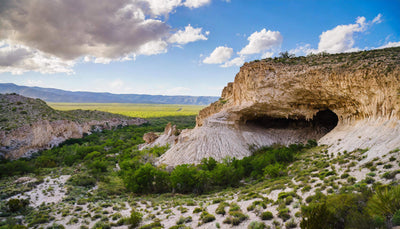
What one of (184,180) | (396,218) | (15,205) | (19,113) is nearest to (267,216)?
(396,218)

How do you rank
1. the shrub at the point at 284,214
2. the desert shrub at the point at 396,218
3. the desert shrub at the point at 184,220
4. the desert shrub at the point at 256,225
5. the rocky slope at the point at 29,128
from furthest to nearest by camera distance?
1. the rocky slope at the point at 29,128
2. the desert shrub at the point at 184,220
3. the shrub at the point at 284,214
4. the desert shrub at the point at 256,225
5. the desert shrub at the point at 396,218

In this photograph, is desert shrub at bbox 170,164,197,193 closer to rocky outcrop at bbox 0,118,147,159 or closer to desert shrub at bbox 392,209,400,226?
desert shrub at bbox 392,209,400,226

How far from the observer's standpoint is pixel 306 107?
26797 mm

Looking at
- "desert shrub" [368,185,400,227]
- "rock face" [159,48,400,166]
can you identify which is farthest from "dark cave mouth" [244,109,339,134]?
"desert shrub" [368,185,400,227]

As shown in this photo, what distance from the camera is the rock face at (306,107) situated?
655 inches

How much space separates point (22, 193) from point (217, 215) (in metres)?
20.1

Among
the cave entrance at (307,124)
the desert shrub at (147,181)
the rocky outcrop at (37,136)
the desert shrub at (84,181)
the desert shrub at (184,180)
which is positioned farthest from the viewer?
the rocky outcrop at (37,136)

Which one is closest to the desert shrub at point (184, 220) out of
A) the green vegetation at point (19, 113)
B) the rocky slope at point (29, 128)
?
the rocky slope at point (29, 128)

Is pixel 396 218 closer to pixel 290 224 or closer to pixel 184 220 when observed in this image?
pixel 290 224

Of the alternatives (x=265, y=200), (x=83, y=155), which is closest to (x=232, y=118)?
(x=265, y=200)

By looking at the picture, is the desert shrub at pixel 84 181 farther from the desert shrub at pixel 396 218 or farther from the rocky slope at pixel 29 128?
the desert shrub at pixel 396 218

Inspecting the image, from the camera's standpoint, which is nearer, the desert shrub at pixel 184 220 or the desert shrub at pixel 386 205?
the desert shrub at pixel 386 205

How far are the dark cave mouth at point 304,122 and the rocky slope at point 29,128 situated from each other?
1692 inches

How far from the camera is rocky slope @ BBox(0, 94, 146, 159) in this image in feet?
117
